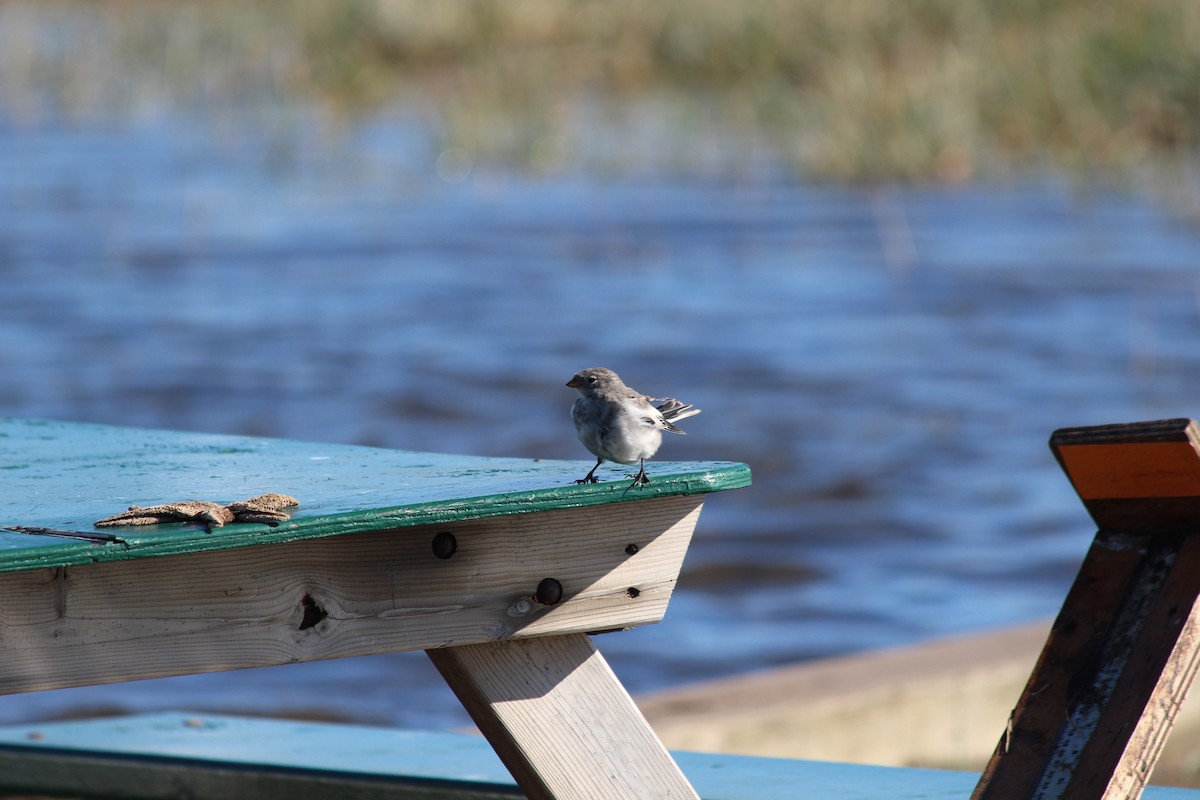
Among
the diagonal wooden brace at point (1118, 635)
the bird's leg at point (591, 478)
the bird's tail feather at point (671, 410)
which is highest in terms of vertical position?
the bird's tail feather at point (671, 410)

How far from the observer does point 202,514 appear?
206cm

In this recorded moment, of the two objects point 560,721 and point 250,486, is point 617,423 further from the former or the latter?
point 250,486

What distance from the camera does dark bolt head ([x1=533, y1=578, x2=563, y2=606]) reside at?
2271mm

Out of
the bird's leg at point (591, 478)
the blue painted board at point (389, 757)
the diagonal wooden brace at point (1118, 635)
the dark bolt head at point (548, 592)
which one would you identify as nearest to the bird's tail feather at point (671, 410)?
the bird's leg at point (591, 478)

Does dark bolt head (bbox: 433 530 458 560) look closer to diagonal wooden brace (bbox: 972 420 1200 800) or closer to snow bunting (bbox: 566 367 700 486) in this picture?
snow bunting (bbox: 566 367 700 486)

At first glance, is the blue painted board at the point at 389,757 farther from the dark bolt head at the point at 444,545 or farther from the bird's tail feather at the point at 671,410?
the dark bolt head at the point at 444,545

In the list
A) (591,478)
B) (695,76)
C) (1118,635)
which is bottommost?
(1118,635)

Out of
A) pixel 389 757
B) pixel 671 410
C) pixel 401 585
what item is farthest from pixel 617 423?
pixel 389 757

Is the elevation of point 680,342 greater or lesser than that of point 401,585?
greater

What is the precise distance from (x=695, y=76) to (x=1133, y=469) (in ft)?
47.8

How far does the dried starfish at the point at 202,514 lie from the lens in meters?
2.05

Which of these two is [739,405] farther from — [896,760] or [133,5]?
[133,5]

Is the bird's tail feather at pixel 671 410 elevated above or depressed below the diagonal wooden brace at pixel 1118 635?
above

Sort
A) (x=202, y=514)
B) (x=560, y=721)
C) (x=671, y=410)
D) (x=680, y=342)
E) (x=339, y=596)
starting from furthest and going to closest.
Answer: (x=680, y=342), (x=671, y=410), (x=560, y=721), (x=339, y=596), (x=202, y=514)
